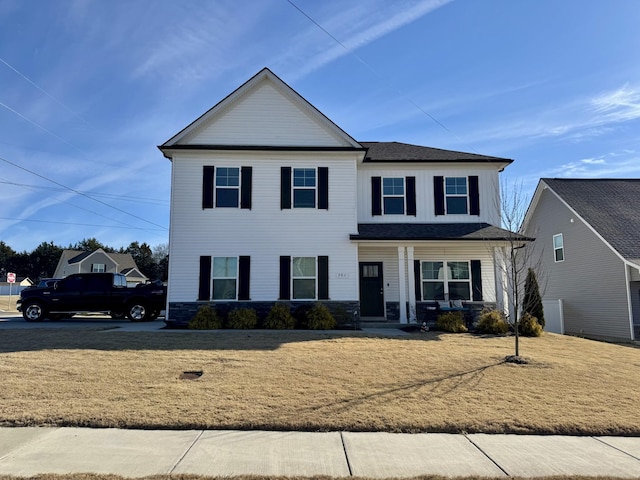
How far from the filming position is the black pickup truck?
16.5m

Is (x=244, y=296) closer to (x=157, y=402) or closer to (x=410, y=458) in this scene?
(x=157, y=402)

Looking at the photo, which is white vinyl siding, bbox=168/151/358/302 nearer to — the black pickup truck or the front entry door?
the front entry door

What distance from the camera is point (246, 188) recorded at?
15.7m

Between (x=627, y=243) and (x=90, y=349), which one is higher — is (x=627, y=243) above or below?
above

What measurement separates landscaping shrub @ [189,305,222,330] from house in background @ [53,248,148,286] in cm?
4145

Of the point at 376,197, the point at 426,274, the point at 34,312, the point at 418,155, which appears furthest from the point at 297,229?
the point at 34,312

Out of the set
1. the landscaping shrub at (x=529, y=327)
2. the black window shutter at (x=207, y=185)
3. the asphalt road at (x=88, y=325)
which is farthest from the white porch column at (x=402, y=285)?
the asphalt road at (x=88, y=325)

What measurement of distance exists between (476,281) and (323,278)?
5.97 meters

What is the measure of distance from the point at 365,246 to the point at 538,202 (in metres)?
11.9

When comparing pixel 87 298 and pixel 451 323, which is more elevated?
pixel 87 298

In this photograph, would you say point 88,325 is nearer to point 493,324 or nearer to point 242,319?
point 242,319

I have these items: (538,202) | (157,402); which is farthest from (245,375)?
(538,202)

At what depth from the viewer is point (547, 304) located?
20.0m

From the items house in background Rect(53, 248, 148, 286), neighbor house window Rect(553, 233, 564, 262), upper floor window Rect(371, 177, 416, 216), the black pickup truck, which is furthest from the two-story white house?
house in background Rect(53, 248, 148, 286)
